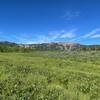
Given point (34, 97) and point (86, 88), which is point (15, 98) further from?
point (86, 88)

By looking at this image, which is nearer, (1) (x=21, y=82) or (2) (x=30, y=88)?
(2) (x=30, y=88)

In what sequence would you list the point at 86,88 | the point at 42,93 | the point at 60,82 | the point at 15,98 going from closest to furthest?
the point at 15,98 → the point at 42,93 → the point at 86,88 → the point at 60,82

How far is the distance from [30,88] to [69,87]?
8.44ft

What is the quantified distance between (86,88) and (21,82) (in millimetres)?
2971

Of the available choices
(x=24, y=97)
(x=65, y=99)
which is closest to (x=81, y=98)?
(x=65, y=99)

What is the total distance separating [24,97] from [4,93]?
823 mm

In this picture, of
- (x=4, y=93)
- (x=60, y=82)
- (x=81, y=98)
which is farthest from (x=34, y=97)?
(x=60, y=82)

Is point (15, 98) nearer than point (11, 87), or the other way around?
point (15, 98)

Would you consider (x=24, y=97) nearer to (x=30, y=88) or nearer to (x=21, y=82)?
(x=30, y=88)

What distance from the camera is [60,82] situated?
1224 cm

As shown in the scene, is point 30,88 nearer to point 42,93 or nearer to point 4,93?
point 42,93

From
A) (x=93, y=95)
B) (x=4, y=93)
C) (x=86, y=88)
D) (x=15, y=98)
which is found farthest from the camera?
(x=86, y=88)

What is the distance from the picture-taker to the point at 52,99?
299 inches

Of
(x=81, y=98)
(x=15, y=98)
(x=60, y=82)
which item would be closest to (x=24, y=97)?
(x=15, y=98)
